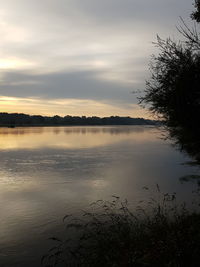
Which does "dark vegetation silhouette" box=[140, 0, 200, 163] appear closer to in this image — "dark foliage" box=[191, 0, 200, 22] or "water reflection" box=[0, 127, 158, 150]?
"dark foliage" box=[191, 0, 200, 22]

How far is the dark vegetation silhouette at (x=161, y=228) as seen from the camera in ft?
29.0

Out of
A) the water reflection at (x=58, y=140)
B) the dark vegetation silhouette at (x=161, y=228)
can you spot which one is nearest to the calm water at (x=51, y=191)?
the dark vegetation silhouette at (x=161, y=228)

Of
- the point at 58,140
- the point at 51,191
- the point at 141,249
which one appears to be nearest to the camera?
the point at 141,249

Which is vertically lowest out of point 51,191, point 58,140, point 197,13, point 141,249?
point 58,140

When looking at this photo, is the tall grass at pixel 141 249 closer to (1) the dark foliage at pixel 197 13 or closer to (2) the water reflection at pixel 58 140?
(1) the dark foliage at pixel 197 13

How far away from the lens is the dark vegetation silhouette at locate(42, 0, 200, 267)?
884 centimetres

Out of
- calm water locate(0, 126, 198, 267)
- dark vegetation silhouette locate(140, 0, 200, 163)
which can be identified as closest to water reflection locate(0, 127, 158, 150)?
calm water locate(0, 126, 198, 267)

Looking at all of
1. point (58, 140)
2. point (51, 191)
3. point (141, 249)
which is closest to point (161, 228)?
point (141, 249)

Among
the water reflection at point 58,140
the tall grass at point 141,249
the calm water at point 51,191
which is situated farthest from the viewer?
the water reflection at point 58,140

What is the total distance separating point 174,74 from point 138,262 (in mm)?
8369

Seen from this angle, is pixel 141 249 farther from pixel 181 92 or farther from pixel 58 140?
pixel 58 140

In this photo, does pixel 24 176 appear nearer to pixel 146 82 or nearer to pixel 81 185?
pixel 81 185

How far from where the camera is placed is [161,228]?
11.4m

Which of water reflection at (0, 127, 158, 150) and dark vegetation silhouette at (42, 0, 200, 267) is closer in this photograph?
dark vegetation silhouette at (42, 0, 200, 267)
